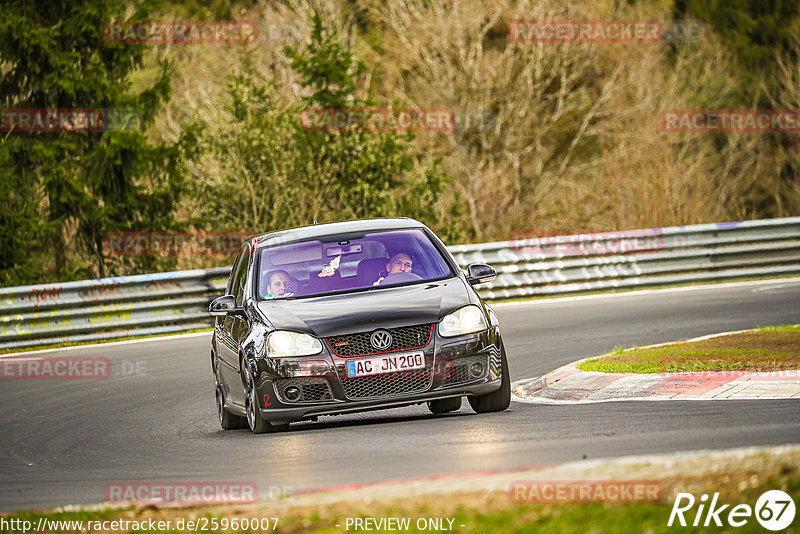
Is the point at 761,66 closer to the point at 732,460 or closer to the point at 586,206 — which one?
the point at 586,206

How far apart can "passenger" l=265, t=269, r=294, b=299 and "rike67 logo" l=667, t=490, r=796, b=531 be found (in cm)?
541

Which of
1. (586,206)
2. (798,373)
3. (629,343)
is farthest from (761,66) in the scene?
(798,373)

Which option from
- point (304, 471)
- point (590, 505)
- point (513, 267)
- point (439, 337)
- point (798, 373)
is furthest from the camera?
point (513, 267)

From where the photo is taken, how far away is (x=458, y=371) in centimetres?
974

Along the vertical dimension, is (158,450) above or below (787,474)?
below

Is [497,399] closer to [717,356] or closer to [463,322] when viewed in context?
[463,322]

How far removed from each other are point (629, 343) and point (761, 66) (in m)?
42.8

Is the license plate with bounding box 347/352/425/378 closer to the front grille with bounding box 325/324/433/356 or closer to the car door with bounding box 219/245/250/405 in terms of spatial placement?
the front grille with bounding box 325/324/433/356

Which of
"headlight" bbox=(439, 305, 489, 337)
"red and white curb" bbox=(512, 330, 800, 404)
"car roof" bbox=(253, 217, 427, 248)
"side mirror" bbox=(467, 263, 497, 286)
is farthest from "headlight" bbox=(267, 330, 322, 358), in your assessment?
"red and white curb" bbox=(512, 330, 800, 404)

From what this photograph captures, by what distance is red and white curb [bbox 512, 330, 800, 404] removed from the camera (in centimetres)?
1020

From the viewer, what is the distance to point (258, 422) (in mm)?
10125

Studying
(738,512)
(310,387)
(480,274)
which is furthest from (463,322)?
(738,512)

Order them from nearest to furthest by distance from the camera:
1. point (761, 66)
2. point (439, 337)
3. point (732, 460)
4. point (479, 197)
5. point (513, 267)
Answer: point (732, 460) → point (439, 337) → point (513, 267) → point (479, 197) → point (761, 66)

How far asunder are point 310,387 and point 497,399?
1.55m
